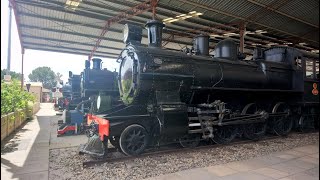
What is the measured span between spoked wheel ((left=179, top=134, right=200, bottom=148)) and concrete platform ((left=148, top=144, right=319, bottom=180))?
→ 1.44 meters

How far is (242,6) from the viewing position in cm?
1236

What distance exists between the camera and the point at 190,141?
20.6ft

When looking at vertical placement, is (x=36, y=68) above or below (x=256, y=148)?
above

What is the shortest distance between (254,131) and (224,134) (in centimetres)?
127

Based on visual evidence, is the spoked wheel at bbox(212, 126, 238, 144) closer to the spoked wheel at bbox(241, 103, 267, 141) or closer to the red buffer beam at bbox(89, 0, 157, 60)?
the spoked wheel at bbox(241, 103, 267, 141)

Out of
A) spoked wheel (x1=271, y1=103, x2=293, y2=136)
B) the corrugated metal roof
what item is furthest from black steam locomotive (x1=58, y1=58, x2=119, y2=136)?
spoked wheel (x1=271, y1=103, x2=293, y2=136)

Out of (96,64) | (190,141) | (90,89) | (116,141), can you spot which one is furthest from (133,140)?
(96,64)

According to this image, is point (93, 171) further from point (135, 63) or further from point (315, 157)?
point (315, 157)

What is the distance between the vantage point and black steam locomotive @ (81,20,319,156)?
17.8 feet

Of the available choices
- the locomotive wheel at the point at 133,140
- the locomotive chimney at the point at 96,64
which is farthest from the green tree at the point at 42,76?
the locomotive wheel at the point at 133,140

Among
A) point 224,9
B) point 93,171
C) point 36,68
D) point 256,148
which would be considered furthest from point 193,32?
point 36,68

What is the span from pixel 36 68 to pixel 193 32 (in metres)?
66.7

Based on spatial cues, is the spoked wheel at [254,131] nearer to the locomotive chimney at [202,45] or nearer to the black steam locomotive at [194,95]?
the black steam locomotive at [194,95]

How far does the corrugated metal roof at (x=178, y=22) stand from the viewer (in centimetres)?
1234
